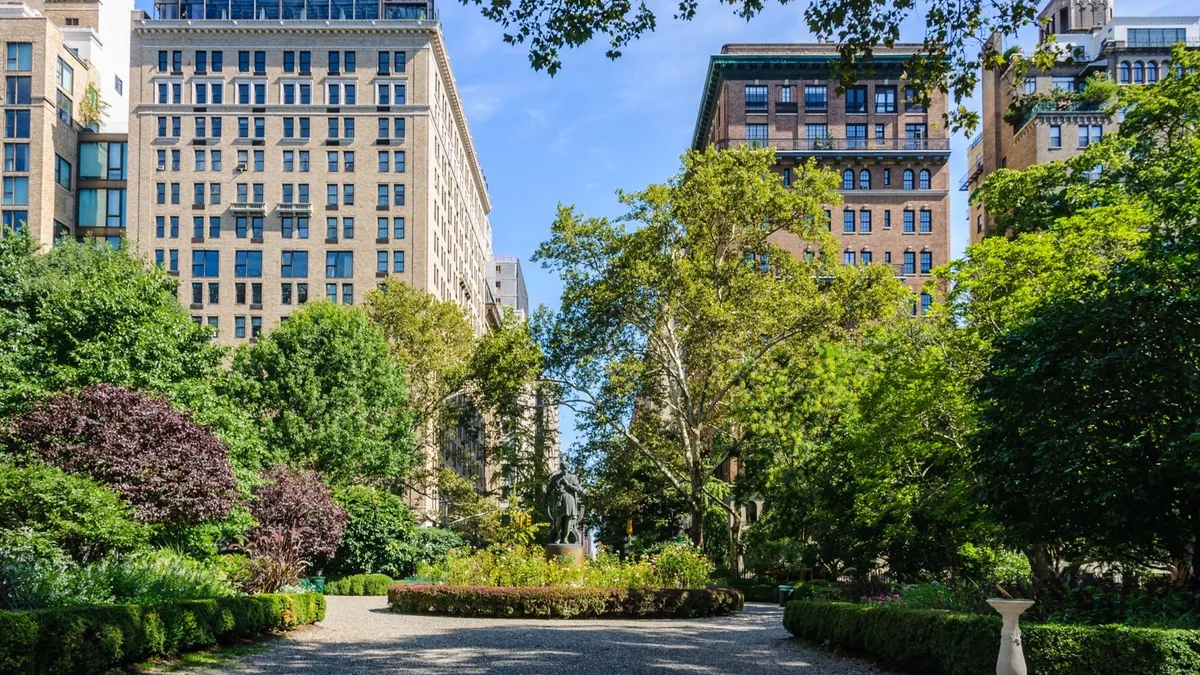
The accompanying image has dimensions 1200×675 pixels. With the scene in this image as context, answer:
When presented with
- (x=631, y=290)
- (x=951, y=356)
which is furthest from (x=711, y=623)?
(x=631, y=290)

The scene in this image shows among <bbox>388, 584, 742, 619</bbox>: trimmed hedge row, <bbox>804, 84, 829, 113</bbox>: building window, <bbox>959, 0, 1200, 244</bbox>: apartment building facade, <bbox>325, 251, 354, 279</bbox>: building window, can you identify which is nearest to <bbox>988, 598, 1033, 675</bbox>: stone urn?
<bbox>388, 584, 742, 619</bbox>: trimmed hedge row

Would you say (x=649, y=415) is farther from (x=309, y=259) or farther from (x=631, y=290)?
(x=309, y=259)

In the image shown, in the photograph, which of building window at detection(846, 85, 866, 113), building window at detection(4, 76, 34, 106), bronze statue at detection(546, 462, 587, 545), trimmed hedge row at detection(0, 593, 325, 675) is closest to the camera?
trimmed hedge row at detection(0, 593, 325, 675)

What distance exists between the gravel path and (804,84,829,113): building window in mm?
62349

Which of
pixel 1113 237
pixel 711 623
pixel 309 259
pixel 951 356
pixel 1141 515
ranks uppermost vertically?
pixel 309 259

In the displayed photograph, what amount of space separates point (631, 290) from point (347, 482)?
15736 mm

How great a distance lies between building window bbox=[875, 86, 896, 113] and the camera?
8488cm

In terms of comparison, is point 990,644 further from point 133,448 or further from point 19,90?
point 19,90

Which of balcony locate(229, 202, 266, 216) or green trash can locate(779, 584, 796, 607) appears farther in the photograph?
balcony locate(229, 202, 266, 216)

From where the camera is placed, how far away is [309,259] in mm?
79938

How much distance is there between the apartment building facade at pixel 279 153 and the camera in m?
79.6

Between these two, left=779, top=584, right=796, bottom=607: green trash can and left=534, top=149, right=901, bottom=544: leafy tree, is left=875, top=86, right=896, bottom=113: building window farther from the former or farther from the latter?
left=779, top=584, right=796, bottom=607: green trash can

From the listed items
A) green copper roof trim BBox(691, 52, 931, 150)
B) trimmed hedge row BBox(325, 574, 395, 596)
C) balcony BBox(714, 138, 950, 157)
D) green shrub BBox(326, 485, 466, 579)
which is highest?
green copper roof trim BBox(691, 52, 931, 150)

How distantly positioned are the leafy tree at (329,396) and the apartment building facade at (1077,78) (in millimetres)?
35416
